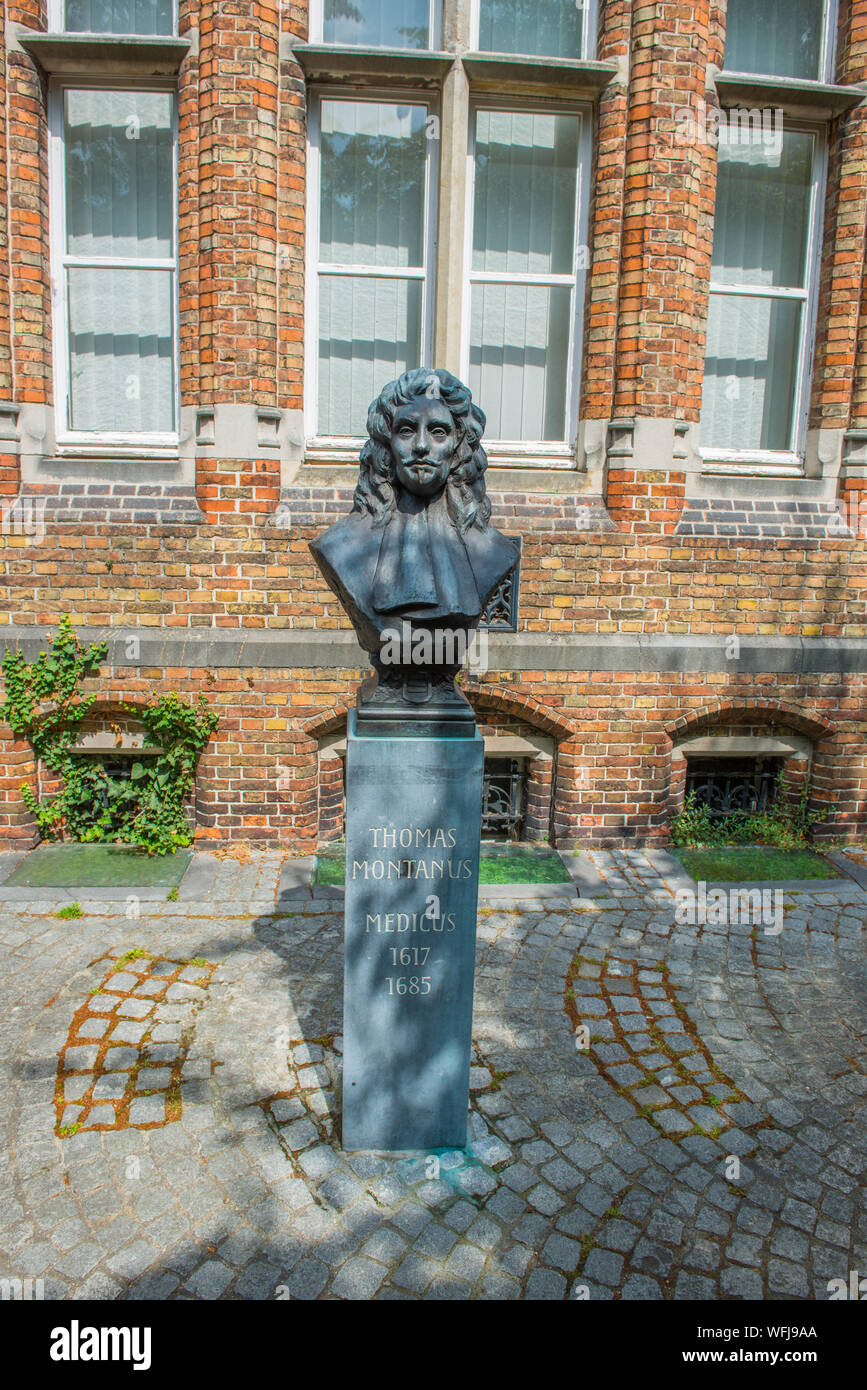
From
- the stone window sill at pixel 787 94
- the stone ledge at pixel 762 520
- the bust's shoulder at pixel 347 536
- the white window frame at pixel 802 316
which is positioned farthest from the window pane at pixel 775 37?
the bust's shoulder at pixel 347 536

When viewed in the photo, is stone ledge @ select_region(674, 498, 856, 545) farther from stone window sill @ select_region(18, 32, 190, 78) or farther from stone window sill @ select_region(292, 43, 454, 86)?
stone window sill @ select_region(18, 32, 190, 78)

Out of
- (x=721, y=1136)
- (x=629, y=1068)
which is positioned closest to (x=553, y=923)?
(x=629, y=1068)

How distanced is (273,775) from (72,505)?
209 cm

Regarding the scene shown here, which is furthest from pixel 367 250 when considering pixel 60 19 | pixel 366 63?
pixel 60 19

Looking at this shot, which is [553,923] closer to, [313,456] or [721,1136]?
[721,1136]

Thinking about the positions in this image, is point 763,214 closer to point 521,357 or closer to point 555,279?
point 555,279

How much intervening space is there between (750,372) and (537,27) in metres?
2.59

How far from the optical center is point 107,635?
18.6 feet

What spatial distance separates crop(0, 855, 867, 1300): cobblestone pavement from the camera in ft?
9.31

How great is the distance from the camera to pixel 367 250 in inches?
236

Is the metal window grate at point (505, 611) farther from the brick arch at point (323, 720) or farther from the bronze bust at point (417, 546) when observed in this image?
the bronze bust at point (417, 546)

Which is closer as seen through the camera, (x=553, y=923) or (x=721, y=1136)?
(x=721, y=1136)

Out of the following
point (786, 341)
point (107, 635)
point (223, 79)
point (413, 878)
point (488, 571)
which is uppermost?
point (223, 79)

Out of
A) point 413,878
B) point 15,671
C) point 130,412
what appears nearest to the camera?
point 413,878
